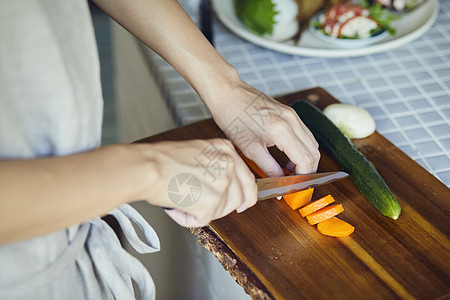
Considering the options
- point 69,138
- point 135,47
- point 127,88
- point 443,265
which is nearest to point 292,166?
point 443,265

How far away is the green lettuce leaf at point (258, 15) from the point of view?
147cm

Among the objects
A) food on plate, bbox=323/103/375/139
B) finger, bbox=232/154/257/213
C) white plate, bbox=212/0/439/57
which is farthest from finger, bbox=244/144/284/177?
white plate, bbox=212/0/439/57

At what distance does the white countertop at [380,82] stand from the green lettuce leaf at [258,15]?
2.4 inches

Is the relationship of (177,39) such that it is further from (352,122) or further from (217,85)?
(352,122)

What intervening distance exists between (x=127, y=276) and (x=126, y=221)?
0.10 metres

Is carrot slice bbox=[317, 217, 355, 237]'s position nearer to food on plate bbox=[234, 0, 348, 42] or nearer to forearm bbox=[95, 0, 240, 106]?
forearm bbox=[95, 0, 240, 106]

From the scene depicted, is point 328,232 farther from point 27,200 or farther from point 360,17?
point 360,17

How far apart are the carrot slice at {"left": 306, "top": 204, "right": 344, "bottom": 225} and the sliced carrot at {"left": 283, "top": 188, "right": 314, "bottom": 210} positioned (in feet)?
0.11

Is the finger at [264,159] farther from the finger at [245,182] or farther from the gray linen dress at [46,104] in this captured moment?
the gray linen dress at [46,104]

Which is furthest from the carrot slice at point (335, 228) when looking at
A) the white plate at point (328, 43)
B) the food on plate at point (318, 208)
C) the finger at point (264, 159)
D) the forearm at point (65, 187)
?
the white plate at point (328, 43)

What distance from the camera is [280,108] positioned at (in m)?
0.92

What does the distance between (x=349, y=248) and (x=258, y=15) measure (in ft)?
2.79

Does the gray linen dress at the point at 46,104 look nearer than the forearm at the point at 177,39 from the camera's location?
Yes

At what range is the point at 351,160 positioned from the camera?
102cm
